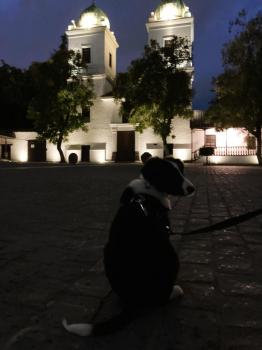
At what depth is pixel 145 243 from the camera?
2.35 meters

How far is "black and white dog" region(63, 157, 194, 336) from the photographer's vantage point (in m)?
2.34

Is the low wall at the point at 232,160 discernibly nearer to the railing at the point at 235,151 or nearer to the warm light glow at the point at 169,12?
the railing at the point at 235,151

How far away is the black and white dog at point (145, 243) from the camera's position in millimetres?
2344

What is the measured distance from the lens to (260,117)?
95.9 feet

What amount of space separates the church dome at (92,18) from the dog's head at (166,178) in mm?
46300

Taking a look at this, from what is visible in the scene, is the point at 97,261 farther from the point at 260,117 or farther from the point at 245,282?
the point at 260,117

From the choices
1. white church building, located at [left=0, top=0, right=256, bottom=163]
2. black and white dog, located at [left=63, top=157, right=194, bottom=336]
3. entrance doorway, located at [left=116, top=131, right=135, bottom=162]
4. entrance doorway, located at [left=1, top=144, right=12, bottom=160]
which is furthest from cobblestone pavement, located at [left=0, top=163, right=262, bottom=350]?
entrance doorway, located at [left=1, top=144, right=12, bottom=160]

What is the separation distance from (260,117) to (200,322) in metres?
29.6

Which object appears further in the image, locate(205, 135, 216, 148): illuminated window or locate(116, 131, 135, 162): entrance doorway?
locate(116, 131, 135, 162): entrance doorway

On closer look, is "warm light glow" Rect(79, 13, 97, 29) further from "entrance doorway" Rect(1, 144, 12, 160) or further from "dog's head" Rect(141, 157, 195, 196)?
"dog's head" Rect(141, 157, 195, 196)

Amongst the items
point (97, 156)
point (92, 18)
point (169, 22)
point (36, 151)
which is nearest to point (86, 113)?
point (97, 156)

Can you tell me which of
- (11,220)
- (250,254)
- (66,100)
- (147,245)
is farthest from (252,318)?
(66,100)

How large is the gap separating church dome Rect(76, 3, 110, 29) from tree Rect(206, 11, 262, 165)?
21283mm

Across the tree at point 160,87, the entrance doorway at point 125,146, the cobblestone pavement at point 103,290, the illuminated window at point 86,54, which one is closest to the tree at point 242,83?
the tree at point 160,87
